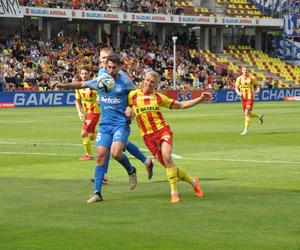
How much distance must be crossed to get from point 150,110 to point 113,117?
60cm

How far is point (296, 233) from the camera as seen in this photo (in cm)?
1009

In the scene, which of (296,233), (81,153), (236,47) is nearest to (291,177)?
(296,233)

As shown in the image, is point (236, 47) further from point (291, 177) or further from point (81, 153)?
point (291, 177)

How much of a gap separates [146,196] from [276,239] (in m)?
4.26

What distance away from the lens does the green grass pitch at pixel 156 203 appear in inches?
388

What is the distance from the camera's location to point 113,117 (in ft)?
45.8

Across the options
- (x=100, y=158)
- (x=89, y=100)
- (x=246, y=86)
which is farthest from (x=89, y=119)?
(x=246, y=86)

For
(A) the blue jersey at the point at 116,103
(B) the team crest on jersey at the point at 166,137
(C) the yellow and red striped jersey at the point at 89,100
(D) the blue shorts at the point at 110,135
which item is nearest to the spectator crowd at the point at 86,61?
(C) the yellow and red striped jersey at the point at 89,100

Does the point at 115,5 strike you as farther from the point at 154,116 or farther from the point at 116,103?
the point at 154,116

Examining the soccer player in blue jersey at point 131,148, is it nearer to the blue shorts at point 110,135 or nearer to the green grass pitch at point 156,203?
the green grass pitch at point 156,203

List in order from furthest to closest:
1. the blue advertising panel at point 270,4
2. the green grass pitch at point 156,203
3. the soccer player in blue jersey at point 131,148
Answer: the blue advertising panel at point 270,4, the soccer player in blue jersey at point 131,148, the green grass pitch at point 156,203

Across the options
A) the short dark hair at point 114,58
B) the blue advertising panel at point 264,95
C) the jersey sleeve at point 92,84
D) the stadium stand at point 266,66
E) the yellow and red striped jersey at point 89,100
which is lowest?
the blue advertising panel at point 264,95

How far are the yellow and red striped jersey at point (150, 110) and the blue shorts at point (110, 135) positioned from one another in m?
0.29

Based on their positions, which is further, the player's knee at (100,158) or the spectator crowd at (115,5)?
the spectator crowd at (115,5)
